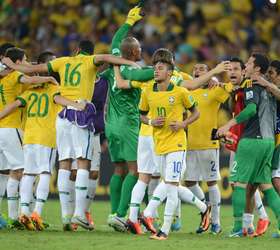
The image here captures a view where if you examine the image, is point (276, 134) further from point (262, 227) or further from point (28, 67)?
point (28, 67)

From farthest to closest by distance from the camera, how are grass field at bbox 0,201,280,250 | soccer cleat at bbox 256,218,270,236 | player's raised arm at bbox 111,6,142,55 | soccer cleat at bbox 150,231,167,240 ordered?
player's raised arm at bbox 111,6,142,55
soccer cleat at bbox 256,218,270,236
soccer cleat at bbox 150,231,167,240
grass field at bbox 0,201,280,250

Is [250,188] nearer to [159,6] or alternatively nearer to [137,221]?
[137,221]

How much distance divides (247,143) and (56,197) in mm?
8445

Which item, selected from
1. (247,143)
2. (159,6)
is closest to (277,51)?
(159,6)

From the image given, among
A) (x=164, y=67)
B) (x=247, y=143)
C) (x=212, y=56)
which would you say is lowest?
(x=247, y=143)

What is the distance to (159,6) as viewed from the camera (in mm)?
25406

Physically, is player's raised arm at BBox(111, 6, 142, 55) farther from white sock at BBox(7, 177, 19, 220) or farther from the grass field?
the grass field

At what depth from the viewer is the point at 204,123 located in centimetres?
1463

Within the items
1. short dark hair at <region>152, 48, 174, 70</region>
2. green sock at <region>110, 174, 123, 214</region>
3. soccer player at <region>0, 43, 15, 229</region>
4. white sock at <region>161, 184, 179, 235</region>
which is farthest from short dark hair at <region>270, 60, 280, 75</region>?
soccer player at <region>0, 43, 15, 229</region>

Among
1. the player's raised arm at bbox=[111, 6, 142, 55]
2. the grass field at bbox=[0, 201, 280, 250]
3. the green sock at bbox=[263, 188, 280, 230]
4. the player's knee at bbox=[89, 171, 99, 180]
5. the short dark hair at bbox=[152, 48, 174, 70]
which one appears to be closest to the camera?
the grass field at bbox=[0, 201, 280, 250]

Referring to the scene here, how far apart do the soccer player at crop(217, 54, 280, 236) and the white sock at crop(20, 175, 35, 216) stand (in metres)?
2.73

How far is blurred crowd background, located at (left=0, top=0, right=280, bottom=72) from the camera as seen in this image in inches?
963

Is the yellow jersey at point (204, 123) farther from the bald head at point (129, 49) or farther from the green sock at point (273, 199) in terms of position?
the green sock at point (273, 199)

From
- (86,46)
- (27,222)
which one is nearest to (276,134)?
(86,46)
